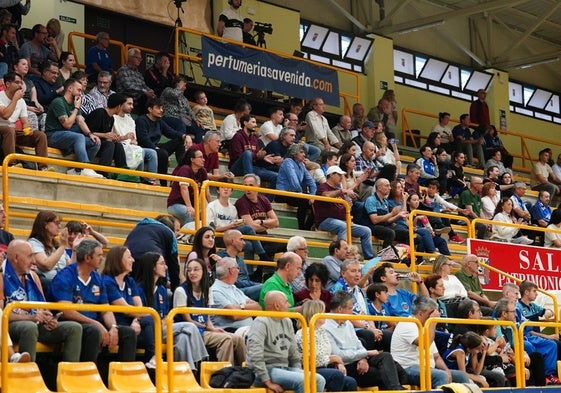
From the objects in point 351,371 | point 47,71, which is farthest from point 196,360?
point 47,71

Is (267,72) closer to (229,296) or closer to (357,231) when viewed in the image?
(357,231)

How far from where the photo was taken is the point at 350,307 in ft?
31.0

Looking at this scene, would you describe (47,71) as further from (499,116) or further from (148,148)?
(499,116)

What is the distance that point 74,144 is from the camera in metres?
11.9

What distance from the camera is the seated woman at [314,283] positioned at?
391 inches

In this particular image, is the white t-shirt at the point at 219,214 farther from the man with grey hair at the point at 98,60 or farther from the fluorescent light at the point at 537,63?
the fluorescent light at the point at 537,63

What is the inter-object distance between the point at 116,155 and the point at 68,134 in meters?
0.64

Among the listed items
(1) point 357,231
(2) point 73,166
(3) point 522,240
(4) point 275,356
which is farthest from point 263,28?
(4) point 275,356

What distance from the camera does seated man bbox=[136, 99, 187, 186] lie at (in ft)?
42.3

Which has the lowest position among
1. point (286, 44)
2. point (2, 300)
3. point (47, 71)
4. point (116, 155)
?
point (2, 300)

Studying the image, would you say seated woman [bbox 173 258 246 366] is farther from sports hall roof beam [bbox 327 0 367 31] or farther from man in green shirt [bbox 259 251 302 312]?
sports hall roof beam [bbox 327 0 367 31]

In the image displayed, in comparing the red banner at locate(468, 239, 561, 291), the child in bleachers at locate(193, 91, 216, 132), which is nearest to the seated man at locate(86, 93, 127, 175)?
the child in bleachers at locate(193, 91, 216, 132)

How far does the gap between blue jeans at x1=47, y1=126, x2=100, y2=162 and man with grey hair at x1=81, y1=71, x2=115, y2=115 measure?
1.01 meters

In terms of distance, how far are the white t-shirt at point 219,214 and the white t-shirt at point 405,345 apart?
2.57 meters
